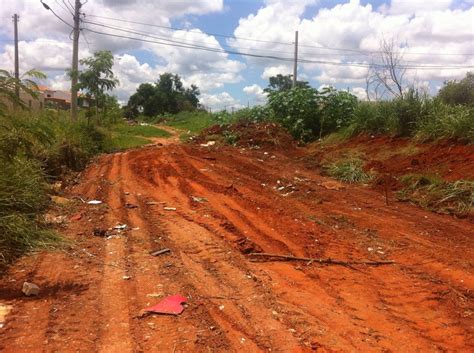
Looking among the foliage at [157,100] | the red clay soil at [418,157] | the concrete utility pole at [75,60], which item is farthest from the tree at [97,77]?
the foliage at [157,100]

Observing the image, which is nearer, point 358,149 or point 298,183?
point 298,183

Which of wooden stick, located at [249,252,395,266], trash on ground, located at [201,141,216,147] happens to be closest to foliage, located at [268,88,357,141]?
trash on ground, located at [201,141,216,147]

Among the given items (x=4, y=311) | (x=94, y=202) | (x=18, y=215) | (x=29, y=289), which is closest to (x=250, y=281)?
(x=29, y=289)

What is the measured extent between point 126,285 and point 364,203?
16.7 feet

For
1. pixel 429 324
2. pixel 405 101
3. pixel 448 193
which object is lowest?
pixel 429 324

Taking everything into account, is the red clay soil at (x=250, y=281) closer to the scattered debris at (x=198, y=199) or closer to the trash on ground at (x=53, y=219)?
the scattered debris at (x=198, y=199)

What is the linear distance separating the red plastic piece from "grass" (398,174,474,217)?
5177mm

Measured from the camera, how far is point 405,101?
13273 mm

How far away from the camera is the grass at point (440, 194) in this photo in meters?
7.41

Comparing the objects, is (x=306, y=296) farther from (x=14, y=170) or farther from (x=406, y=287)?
(x=14, y=170)

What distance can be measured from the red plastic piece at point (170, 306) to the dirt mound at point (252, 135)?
12.4 meters

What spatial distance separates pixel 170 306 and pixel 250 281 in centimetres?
90

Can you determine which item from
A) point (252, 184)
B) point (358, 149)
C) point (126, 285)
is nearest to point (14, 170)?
point (126, 285)

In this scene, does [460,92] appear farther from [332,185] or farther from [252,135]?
[332,185]
